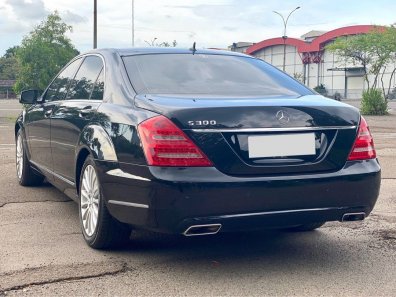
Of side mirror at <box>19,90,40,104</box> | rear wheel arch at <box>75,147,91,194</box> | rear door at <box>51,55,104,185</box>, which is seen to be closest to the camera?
rear wheel arch at <box>75,147,91,194</box>

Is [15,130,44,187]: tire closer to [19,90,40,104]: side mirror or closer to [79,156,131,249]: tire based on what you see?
[19,90,40,104]: side mirror

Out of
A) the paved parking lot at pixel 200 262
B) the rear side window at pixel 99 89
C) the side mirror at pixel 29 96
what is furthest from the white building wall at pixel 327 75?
the rear side window at pixel 99 89

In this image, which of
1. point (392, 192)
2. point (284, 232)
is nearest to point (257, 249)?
point (284, 232)

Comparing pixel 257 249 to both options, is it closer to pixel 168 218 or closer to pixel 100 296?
pixel 168 218

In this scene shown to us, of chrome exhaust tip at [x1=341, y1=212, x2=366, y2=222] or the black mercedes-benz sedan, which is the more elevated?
the black mercedes-benz sedan

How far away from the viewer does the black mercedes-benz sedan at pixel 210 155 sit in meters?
3.38

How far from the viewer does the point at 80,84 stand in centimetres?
494

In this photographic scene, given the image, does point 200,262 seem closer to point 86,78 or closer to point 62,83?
point 86,78

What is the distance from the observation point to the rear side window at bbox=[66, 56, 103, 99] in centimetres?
463

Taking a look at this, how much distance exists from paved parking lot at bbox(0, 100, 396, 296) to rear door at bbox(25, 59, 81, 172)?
624 mm

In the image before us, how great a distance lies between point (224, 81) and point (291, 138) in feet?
3.03

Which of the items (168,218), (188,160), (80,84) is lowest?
(168,218)

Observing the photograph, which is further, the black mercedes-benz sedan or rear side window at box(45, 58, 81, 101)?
rear side window at box(45, 58, 81, 101)

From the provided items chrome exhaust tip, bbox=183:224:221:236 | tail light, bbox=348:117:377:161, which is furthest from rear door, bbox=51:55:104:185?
tail light, bbox=348:117:377:161
